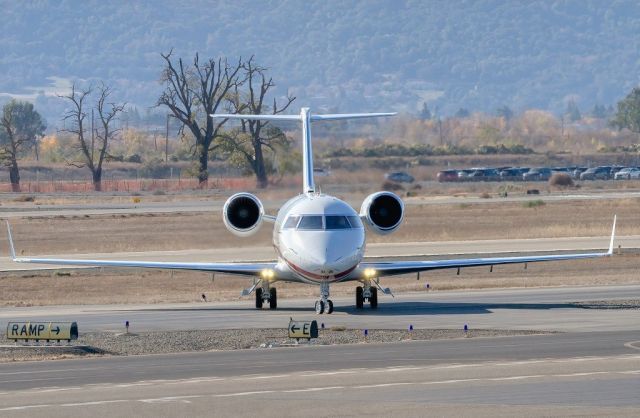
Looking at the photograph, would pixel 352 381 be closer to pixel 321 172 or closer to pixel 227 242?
pixel 227 242

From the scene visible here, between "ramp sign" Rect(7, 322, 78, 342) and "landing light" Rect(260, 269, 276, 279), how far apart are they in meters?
8.47

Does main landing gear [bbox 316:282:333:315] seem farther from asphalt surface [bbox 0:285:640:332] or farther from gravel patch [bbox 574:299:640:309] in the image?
gravel patch [bbox 574:299:640:309]

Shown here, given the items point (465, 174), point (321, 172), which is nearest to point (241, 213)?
point (321, 172)

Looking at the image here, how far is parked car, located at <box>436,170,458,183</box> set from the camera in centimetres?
10862

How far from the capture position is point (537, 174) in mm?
119125

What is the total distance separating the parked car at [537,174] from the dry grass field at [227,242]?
30090mm

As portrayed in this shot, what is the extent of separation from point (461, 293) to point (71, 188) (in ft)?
257

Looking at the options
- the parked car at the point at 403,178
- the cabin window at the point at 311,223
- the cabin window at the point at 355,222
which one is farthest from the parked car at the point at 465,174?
the cabin window at the point at 311,223

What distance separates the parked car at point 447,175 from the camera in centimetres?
10862

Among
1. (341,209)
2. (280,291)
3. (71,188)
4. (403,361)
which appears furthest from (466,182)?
(403,361)

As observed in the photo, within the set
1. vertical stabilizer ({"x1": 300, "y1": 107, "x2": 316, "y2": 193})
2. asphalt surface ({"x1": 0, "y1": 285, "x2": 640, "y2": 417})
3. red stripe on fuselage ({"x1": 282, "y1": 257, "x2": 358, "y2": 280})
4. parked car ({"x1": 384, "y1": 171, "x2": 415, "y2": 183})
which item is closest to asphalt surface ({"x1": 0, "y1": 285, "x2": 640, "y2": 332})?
asphalt surface ({"x1": 0, "y1": 285, "x2": 640, "y2": 417})

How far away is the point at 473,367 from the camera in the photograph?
23.8 m

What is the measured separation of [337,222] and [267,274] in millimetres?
2969

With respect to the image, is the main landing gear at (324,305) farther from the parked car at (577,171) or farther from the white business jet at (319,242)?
the parked car at (577,171)
